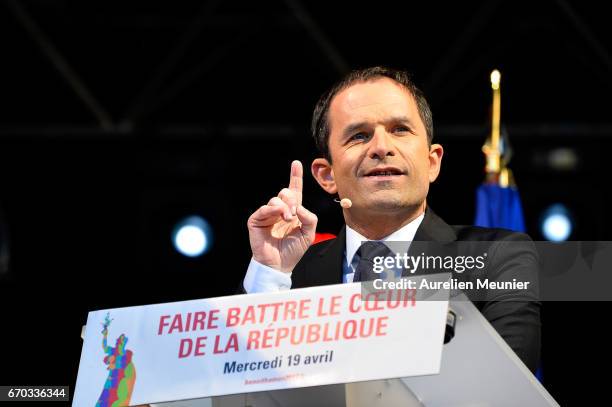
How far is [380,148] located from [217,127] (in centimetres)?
364

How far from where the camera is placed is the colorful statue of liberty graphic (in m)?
1.41

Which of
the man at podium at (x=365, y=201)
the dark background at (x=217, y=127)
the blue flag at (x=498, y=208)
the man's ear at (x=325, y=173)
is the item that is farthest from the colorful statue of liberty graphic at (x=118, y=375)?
the dark background at (x=217, y=127)

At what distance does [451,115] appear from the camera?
559 cm

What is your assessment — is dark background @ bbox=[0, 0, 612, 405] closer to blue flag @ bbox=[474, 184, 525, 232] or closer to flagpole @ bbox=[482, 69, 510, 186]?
flagpole @ bbox=[482, 69, 510, 186]

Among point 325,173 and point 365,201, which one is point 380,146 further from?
point 325,173

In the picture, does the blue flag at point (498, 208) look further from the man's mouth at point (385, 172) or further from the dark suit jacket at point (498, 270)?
the man's mouth at point (385, 172)

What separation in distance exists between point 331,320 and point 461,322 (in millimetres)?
194

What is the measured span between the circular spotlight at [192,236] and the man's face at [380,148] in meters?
3.53

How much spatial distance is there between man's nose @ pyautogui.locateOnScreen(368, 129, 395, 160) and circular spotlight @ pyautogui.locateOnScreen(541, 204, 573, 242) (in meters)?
3.75

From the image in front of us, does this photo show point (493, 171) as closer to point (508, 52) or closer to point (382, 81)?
point (508, 52)

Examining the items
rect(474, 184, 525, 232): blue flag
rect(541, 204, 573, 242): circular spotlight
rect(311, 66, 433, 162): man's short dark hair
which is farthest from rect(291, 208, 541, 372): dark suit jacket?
rect(541, 204, 573, 242): circular spotlight

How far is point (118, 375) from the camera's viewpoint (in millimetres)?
1429

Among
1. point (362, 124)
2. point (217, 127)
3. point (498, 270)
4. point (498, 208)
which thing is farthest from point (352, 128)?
point (217, 127)

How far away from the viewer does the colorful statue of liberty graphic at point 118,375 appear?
1.41m
